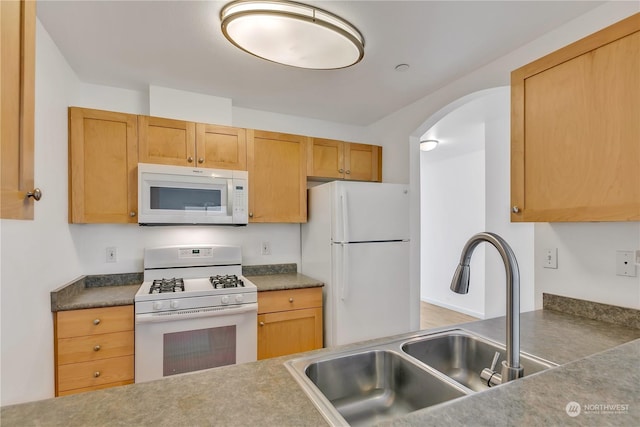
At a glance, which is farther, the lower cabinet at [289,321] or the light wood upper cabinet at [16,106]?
the lower cabinet at [289,321]

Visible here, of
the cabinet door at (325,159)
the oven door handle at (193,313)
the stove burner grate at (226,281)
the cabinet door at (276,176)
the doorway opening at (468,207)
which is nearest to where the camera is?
the oven door handle at (193,313)

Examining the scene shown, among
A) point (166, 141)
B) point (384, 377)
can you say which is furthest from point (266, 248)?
point (384, 377)

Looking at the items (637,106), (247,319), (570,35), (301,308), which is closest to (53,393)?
(247,319)

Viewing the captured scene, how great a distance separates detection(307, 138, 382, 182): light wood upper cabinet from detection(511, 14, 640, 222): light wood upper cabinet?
5.35ft

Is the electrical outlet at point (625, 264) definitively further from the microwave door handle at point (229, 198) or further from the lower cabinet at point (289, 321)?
the microwave door handle at point (229, 198)

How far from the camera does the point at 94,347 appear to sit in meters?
1.94

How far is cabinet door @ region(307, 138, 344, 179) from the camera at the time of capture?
2922mm

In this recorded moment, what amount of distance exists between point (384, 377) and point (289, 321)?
1434mm

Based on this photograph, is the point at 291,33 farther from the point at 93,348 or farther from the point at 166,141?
the point at 93,348

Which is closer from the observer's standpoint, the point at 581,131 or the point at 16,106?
the point at 16,106

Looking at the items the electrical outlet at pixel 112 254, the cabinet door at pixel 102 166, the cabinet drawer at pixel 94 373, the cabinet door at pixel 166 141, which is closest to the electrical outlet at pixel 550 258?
the cabinet door at pixel 166 141

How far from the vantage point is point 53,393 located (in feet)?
6.03

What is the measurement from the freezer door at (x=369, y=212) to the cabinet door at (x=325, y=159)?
52 centimetres

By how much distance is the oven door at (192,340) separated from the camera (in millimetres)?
2004
